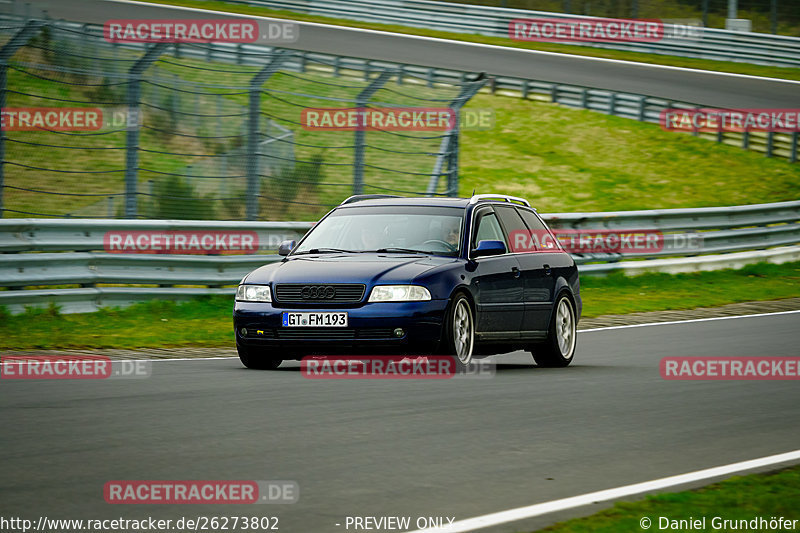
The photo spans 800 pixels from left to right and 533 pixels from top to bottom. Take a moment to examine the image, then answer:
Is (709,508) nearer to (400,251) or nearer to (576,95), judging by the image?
(400,251)

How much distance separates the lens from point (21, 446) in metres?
6.77

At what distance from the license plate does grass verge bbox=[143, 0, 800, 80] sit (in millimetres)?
31638

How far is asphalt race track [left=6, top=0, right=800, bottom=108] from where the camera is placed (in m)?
36.1

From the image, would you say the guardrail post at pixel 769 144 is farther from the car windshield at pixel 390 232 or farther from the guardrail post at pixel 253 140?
the car windshield at pixel 390 232

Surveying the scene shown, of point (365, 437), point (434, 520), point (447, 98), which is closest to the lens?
point (434, 520)

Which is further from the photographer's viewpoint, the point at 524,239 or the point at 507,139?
the point at 507,139

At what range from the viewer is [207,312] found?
1540cm

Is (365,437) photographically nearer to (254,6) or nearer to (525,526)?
(525,526)

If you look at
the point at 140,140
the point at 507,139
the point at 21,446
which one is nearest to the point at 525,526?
the point at 21,446

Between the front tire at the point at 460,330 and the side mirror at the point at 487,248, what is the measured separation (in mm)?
525

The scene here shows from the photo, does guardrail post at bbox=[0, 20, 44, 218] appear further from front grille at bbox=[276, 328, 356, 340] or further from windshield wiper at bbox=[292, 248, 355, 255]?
front grille at bbox=[276, 328, 356, 340]

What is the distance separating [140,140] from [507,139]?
59.8 ft

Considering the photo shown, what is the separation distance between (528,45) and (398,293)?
33.8 metres

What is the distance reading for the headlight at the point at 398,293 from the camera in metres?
10.3
